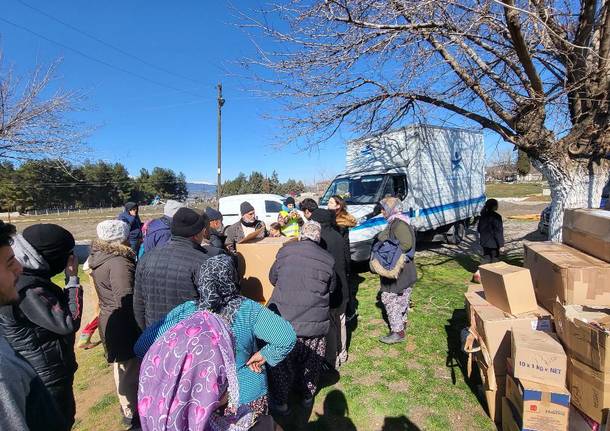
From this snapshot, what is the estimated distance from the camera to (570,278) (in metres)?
2.66

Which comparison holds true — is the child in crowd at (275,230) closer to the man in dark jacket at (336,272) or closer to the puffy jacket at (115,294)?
the man in dark jacket at (336,272)

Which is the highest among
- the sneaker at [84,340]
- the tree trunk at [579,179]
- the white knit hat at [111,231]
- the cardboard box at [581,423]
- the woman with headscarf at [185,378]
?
the tree trunk at [579,179]

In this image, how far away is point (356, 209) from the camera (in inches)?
297

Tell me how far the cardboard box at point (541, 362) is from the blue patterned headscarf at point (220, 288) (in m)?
1.98

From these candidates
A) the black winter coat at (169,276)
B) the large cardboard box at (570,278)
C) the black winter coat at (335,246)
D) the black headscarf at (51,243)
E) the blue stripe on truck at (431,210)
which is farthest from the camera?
the blue stripe on truck at (431,210)

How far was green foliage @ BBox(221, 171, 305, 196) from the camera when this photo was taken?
64062mm

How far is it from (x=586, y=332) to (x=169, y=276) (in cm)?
281

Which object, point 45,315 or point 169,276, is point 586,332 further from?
point 45,315

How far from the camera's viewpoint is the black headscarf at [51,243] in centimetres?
193

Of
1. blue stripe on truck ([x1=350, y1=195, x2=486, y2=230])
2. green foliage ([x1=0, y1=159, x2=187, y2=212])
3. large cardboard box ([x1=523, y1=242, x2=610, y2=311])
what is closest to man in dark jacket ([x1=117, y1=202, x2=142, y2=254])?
blue stripe on truck ([x1=350, y1=195, x2=486, y2=230])

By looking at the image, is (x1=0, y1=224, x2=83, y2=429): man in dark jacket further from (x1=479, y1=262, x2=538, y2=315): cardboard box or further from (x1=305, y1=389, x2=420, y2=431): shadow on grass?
(x1=479, y1=262, x2=538, y2=315): cardboard box

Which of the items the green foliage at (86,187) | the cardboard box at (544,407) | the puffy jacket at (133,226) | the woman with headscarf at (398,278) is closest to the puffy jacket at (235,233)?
the woman with headscarf at (398,278)

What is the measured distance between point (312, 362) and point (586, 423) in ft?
6.53

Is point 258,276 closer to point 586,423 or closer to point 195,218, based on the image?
point 195,218
